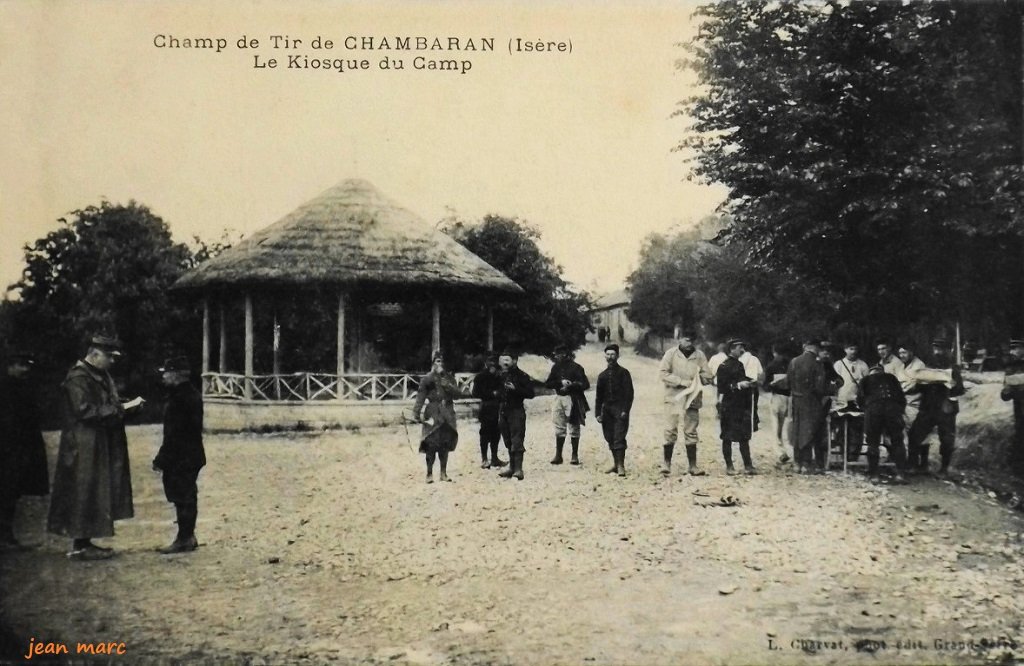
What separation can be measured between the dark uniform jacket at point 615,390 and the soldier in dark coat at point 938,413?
8.08 ft

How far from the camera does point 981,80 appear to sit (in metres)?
5.48

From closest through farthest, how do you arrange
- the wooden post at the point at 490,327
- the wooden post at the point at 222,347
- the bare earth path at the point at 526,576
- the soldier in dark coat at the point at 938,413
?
the bare earth path at the point at 526,576 < the soldier in dark coat at the point at 938,413 < the wooden post at the point at 222,347 < the wooden post at the point at 490,327

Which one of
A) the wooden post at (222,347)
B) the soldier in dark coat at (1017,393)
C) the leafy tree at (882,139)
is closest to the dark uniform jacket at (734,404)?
the leafy tree at (882,139)

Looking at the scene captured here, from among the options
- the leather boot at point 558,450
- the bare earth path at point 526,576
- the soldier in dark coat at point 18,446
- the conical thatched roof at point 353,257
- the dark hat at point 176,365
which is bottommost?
the bare earth path at point 526,576

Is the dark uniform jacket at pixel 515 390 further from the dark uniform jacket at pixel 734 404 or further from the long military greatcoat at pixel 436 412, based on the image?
the dark uniform jacket at pixel 734 404

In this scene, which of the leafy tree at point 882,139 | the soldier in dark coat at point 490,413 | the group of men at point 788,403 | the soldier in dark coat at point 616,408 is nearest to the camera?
the leafy tree at point 882,139

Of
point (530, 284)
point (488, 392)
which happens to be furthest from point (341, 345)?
point (488, 392)

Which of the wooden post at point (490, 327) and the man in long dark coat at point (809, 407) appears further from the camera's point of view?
the wooden post at point (490, 327)

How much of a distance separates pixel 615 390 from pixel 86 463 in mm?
4187

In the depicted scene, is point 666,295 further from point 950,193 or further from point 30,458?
point 30,458

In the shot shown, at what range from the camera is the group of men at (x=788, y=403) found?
21.3 ft

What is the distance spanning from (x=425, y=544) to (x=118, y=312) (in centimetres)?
395

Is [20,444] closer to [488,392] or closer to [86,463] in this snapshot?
[86,463]

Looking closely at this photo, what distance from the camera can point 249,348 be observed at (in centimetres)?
1012
